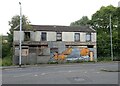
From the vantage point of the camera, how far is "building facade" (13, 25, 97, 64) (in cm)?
4388

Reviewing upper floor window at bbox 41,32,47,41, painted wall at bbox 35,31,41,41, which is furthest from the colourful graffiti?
painted wall at bbox 35,31,41,41

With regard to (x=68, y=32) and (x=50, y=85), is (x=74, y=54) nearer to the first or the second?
(x=68, y=32)

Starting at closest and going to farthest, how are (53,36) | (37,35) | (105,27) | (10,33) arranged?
(37,35) → (53,36) → (10,33) → (105,27)

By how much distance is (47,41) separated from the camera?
46.4m

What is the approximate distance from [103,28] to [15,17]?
847 inches

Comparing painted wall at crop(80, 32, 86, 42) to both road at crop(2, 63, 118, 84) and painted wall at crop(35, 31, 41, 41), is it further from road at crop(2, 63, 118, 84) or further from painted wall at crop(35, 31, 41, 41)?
road at crop(2, 63, 118, 84)

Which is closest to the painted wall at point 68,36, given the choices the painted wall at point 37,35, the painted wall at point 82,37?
the painted wall at point 82,37

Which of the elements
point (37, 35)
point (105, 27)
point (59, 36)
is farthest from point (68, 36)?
point (105, 27)

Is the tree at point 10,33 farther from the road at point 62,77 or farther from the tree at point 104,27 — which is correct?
the road at point 62,77

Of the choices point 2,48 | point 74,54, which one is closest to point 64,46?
point 74,54

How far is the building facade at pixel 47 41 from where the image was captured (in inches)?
1727

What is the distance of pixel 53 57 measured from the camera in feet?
150

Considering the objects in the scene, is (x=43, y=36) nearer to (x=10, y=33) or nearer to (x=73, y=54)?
(x=73, y=54)

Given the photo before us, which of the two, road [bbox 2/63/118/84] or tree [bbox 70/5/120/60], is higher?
tree [bbox 70/5/120/60]
